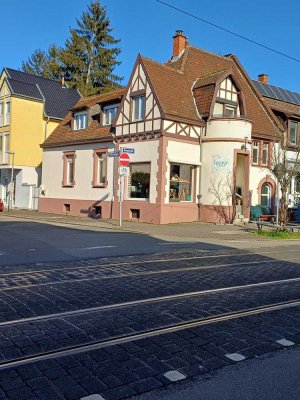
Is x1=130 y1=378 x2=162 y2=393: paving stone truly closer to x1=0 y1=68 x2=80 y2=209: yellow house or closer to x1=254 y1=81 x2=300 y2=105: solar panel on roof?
x1=254 y1=81 x2=300 y2=105: solar panel on roof

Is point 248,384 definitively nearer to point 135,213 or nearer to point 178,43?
point 135,213

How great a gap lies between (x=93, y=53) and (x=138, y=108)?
34982 mm

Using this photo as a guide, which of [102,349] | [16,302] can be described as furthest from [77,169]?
[102,349]

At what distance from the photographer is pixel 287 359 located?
14.9ft

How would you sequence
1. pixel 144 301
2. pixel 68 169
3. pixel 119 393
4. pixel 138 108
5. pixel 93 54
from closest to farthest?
pixel 119 393
pixel 144 301
pixel 138 108
pixel 68 169
pixel 93 54

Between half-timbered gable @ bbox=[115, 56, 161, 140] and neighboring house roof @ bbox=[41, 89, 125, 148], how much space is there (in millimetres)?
1314

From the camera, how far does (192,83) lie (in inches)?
1076

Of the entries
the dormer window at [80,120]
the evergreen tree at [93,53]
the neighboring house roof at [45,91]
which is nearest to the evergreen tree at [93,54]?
the evergreen tree at [93,53]

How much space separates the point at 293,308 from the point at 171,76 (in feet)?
70.6

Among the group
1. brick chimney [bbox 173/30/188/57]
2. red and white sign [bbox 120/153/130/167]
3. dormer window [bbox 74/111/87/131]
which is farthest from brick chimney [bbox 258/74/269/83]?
red and white sign [bbox 120/153/130/167]

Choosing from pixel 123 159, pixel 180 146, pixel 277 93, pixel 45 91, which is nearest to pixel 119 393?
pixel 123 159

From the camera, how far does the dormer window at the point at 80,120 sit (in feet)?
102

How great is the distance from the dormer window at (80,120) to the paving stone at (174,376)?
92.3 ft

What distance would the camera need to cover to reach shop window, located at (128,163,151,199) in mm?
24938
